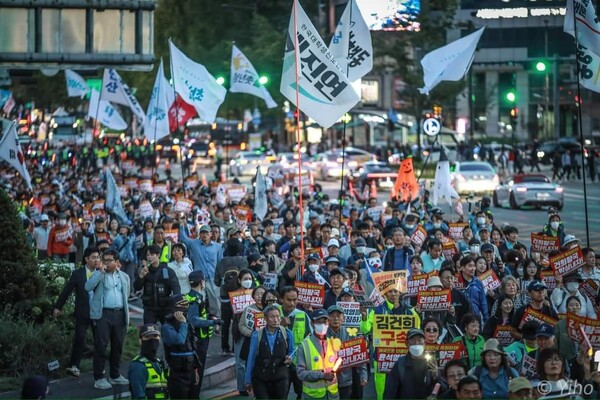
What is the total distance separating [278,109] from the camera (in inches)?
3004

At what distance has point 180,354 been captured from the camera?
12695 millimetres

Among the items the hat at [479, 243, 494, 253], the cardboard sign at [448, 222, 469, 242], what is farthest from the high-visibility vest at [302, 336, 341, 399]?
the cardboard sign at [448, 222, 469, 242]

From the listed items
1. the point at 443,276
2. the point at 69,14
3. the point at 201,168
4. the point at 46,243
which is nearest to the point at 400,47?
the point at 201,168

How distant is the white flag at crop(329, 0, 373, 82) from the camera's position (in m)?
22.7

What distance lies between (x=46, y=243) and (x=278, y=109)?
5129 centimetres

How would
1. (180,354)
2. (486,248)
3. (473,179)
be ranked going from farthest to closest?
1. (473,179)
2. (486,248)
3. (180,354)

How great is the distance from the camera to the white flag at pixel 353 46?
2273cm

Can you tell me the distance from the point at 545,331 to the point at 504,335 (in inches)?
51.6

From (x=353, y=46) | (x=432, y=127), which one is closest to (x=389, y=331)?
(x=353, y=46)

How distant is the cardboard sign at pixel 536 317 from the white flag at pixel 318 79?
568 centimetres

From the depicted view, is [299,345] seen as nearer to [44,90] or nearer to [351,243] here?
[351,243]

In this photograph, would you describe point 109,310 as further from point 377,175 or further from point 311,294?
point 377,175

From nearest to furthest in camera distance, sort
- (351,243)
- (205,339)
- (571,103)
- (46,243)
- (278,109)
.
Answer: (205,339), (351,243), (46,243), (278,109), (571,103)

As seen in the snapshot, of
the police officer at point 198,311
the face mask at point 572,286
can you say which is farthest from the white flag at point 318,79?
the face mask at point 572,286
